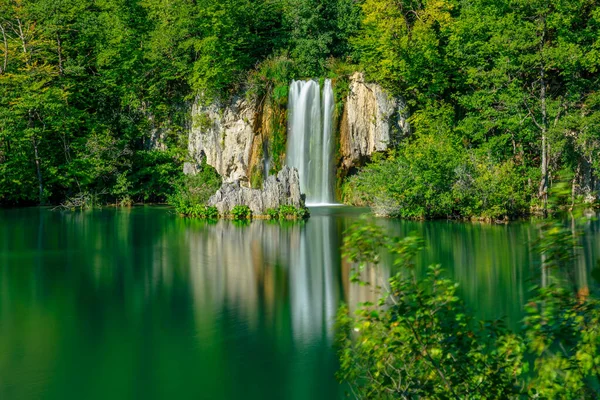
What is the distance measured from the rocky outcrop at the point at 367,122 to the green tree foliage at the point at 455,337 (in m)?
29.7

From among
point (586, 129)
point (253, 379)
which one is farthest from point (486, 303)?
point (586, 129)

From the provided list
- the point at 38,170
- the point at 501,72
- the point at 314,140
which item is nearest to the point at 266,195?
the point at 314,140

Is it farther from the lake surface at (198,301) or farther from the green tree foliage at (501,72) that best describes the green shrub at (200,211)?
the green tree foliage at (501,72)

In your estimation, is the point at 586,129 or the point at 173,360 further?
the point at 586,129

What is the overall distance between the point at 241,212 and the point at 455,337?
2336 centimetres

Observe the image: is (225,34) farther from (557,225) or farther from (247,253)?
(557,225)

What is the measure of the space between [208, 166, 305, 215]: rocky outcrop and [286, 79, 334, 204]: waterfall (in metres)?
6.93

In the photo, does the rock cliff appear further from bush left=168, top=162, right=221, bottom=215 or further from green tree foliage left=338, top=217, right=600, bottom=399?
green tree foliage left=338, top=217, right=600, bottom=399

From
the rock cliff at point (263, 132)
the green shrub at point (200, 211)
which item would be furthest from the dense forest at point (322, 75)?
the green shrub at point (200, 211)

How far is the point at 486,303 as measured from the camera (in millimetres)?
12117

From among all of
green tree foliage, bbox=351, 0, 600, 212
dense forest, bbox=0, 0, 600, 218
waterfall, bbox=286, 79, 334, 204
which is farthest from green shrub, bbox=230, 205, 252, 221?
green tree foliage, bbox=351, 0, 600, 212

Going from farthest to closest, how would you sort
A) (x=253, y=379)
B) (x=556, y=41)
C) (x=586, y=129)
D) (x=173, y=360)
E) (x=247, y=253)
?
(x=556, y=41), (x=586, y=129), (x=247, y=253), (x=173, y=360), (x=253, y=379)

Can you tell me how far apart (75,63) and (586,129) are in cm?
2756

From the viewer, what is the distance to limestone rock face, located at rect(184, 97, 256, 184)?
122 feet
